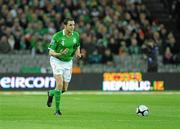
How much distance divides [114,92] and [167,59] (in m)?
4.09

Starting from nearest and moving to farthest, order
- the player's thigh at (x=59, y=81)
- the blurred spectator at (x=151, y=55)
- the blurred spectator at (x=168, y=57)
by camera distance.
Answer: the player's thigh at (x=59, y=81), the blurred spectator at (x=151, y=55), the blurred spectator at (x=168, y=57)

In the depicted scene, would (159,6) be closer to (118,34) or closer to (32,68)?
(118,34)

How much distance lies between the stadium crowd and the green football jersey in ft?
38.1

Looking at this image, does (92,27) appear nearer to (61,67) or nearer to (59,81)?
(61,67)

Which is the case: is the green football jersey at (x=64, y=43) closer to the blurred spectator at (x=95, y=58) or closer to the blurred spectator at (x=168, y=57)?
the blurred spectator at (x=95, y=58)

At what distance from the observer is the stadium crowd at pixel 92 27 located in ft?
101

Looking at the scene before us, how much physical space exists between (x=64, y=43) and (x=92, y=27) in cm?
1531

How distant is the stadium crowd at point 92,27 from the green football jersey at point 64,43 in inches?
457

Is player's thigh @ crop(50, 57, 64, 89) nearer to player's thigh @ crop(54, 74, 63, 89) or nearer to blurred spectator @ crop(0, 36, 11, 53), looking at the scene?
player's thigh @ crop(54, 74, 63, 89)

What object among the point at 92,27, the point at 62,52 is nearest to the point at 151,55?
the point at 92,27

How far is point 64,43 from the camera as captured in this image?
18.2 metres

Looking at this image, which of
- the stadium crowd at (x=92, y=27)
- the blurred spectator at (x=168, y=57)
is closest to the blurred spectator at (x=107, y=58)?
the stadium crowd at (x=92, y=27)

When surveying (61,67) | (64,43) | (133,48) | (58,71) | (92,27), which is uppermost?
(92,27)

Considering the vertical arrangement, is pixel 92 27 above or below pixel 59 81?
above
